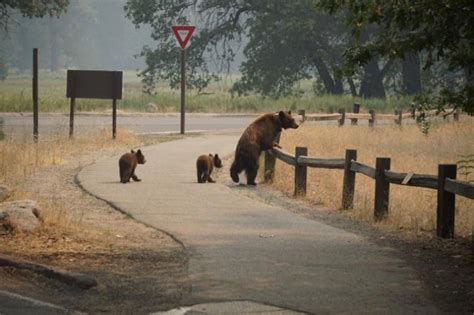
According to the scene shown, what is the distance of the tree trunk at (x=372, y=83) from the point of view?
60469 mm

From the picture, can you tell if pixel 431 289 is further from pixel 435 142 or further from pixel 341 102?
pixel 341 102

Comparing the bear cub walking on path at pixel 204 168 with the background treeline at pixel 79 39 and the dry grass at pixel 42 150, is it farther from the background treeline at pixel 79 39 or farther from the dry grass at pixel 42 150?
the background treeline at pixel 79 39

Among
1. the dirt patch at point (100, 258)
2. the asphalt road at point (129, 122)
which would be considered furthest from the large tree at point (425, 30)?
the asphalt road at point (129, 122)

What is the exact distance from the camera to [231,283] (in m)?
10.7

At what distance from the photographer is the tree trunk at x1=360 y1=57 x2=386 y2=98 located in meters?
60.5

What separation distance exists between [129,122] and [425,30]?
28177 millimetres

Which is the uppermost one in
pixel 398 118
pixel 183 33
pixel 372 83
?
pixel 183 33

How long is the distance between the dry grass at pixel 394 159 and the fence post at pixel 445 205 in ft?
2.25

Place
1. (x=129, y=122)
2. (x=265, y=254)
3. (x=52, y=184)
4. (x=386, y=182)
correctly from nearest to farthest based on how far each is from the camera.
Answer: (x=265, y=254) → (x=386, y=182) → (x=52, y=184) → (x=129, y=122)

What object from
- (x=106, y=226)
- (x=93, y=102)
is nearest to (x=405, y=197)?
(x=106, y=226)

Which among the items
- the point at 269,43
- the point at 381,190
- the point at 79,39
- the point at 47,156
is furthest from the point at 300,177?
the point at 79,39

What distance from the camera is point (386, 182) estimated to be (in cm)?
1602

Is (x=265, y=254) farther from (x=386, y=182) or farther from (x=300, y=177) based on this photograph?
(x=300, y=177)

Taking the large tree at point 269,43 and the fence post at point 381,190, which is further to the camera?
the large tree at point 269,43
